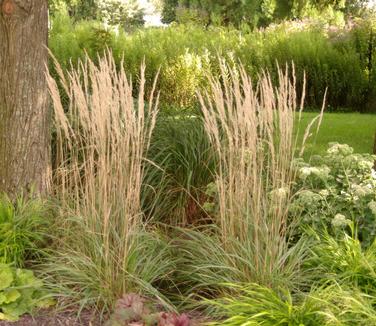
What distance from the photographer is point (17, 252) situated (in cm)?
436

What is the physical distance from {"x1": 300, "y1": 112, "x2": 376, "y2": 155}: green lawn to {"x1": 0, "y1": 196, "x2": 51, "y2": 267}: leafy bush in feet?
15.2

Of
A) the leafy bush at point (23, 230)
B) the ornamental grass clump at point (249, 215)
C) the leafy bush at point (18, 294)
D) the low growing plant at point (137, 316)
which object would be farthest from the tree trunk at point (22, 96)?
the low growing plant at point (137, 316)

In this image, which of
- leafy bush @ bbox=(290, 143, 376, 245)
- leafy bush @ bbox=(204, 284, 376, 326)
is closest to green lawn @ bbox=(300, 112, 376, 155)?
leafy bush @ bbox=(290, 143, 376, 245)

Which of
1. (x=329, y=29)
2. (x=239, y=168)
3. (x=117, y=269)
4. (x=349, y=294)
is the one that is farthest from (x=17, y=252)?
(x=329, y=29)

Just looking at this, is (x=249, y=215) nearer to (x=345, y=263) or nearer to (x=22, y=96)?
(x=345, y=263)

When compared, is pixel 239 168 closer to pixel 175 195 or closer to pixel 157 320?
pixel 157 320

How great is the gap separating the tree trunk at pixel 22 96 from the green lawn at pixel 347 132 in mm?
4182

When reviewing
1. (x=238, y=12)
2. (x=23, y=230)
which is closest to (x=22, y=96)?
(x=23, y=230)

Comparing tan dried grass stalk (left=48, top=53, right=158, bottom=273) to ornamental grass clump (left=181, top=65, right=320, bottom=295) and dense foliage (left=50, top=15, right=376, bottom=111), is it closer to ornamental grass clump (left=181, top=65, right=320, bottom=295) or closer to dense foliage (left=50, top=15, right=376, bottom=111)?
ornamental grass clump (left=181, top=65, right=320, bottom=295)

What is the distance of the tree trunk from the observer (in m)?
5.21

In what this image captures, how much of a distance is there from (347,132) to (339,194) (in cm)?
641

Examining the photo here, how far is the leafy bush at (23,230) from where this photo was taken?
435 cm

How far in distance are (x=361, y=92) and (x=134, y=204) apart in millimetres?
12334

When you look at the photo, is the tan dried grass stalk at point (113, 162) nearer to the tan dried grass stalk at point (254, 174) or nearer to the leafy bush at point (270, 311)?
the tan dried grass stalk at point (254, 174)
